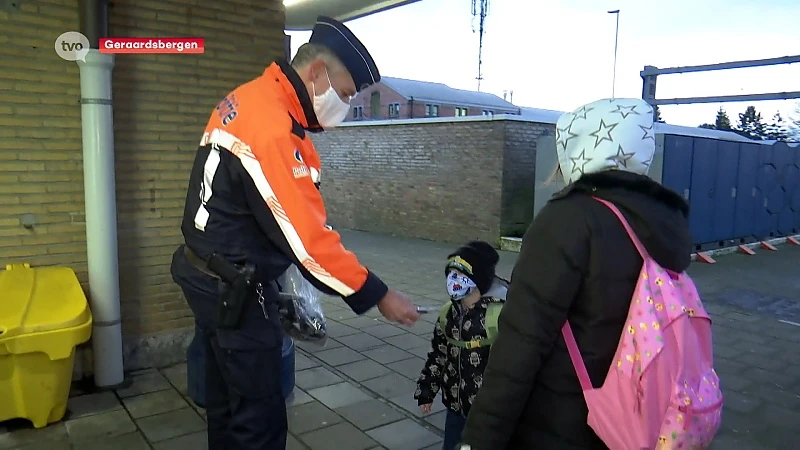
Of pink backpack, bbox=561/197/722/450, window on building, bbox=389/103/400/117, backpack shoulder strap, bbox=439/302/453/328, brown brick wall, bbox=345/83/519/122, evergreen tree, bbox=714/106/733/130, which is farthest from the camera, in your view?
evergreen tree, bbox=714/106/733/130

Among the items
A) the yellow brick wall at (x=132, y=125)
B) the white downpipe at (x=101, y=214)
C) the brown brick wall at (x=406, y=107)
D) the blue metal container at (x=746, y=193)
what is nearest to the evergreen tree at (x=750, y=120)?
the brown brick wall at (x=406, y=107)

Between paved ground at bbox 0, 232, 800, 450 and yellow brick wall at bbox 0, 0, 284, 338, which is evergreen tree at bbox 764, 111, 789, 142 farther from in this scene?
yellow brick wall at bbox 0, 0, 284, 338

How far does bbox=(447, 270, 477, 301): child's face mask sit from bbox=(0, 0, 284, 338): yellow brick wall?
2.75m

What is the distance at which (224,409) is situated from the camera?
2502mm

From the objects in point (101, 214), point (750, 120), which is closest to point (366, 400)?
point (101, 214)

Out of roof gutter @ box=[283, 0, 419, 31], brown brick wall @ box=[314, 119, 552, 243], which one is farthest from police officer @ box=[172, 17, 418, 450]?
brown brick wall @ box=[314, 119, 552, 243]

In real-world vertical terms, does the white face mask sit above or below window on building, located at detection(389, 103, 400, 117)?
below

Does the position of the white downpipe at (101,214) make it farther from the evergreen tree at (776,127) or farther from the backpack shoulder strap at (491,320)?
the evergreen tree at (776,127)

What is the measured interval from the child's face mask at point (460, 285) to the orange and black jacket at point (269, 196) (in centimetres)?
57

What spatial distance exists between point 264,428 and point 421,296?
18.5 ft

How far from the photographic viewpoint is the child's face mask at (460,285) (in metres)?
2.75

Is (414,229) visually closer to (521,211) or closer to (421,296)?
(521,211)

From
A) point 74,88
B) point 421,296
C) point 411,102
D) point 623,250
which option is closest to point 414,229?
point 421,296

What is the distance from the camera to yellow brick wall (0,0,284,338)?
13.0ft
